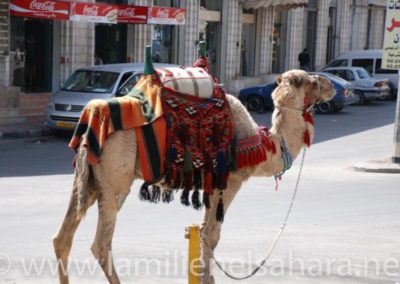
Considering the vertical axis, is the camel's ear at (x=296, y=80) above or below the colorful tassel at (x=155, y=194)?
above

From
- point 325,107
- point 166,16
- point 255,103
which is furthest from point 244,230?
point 166,16

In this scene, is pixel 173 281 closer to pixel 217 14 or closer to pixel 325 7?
pixel 217 14

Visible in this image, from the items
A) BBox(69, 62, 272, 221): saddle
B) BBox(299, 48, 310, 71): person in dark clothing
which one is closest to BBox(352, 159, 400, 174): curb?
BBox(69, 62, 272, 221): saddle

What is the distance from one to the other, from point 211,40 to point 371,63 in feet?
23.9

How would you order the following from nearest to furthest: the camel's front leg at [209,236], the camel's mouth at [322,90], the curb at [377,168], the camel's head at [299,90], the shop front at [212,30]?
the camel's front leg at [209,236] → the camel's head at [299,90] → the camel's mouth at [322,90] → the curb at [377,168] → the shop front at [212,30]

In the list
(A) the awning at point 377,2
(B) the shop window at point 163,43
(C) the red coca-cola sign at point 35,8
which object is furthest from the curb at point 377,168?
(A) the awning at point 377,2

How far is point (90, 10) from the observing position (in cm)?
2536

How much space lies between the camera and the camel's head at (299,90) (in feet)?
23.3

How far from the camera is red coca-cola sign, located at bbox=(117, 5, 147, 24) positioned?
91.1 ft

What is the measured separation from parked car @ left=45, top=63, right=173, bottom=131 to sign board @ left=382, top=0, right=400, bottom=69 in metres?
5.94

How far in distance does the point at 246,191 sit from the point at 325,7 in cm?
3277

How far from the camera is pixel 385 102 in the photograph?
35.5m

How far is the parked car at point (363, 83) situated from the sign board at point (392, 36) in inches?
577

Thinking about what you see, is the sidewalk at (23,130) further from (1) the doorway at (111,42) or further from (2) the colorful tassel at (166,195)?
(2) the colorful tassel at (166,195)
